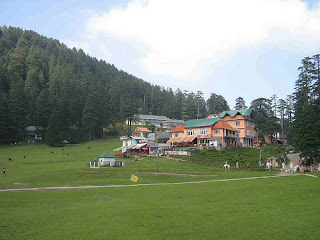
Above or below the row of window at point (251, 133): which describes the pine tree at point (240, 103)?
above

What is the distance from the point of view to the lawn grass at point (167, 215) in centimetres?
1187

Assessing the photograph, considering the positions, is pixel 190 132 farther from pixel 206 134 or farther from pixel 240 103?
pixel 240 103

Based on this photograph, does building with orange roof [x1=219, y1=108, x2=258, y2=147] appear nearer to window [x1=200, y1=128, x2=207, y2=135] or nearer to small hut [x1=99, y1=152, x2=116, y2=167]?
window [x1=200, y1=128, x2=207, y2=135]

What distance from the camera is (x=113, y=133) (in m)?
99.2

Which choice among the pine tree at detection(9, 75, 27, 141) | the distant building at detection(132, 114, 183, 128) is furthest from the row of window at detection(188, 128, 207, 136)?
the distant building at detection(132, 114, 183, 128)

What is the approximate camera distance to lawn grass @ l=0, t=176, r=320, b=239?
38.9 feet

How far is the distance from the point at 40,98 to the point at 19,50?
8451 centimetres

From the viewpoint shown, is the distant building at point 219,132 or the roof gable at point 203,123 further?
the roof gable at point 203,123

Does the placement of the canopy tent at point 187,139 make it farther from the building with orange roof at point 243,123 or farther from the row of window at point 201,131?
the building with orange roof at point 243,123

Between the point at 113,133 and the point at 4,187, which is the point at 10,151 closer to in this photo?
the point at 113,133

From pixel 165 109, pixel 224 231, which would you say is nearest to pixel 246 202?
pixel 224 231

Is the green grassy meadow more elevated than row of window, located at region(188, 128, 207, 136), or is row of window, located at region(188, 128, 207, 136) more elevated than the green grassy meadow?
row of window, located at region(188, 128, 207, 136)

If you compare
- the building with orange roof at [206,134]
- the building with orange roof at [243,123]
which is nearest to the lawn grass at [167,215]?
the building with orange roof at [206,134]

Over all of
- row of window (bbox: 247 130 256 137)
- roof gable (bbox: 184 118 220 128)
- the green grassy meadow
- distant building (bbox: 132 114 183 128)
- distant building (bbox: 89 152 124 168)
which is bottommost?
the green grassy meadow
